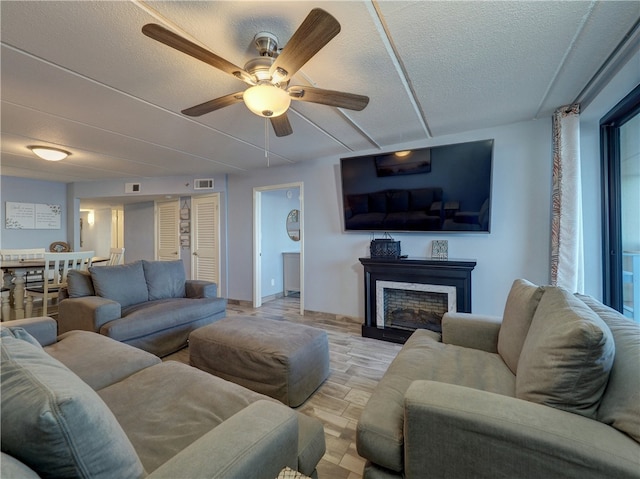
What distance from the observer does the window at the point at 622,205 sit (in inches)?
85.0

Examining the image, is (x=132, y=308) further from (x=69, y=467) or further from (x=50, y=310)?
(x=69, y=467)

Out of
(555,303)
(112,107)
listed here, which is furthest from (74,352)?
(555,303)

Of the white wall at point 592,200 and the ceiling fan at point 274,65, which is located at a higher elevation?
the ceiling fan at point 274,65

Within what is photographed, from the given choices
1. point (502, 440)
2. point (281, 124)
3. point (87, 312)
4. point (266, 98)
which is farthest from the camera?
point (87, 312)

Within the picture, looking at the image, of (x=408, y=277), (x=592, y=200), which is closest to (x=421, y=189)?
(x=408, y=277)

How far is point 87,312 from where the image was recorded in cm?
255

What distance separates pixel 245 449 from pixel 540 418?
978mm

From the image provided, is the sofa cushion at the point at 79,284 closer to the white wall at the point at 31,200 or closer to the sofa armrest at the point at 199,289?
the sofa armrest at the point at 199,289

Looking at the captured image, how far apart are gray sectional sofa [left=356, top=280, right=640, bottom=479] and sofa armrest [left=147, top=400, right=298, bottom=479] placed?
0.39 m

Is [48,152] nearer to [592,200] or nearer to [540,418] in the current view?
[540,418]

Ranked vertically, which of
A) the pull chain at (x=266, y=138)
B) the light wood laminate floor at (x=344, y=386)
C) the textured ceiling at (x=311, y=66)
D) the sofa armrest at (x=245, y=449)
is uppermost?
the pull chain at (x=266, y=138)

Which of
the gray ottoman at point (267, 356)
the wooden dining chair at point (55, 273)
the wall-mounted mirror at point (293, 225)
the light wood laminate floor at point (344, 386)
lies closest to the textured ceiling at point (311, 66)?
the wooden dining chair at point (55, 273)

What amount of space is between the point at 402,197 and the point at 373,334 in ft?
5.53

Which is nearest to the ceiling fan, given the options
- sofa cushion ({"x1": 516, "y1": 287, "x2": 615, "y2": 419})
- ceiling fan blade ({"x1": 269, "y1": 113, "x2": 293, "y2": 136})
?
ceiling fan blade ({"x1": 269, "y1": 113, "x2": 293, "y2": 136})
